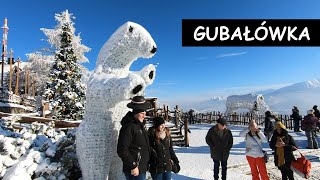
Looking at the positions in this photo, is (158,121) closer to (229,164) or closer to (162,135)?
(162,135)

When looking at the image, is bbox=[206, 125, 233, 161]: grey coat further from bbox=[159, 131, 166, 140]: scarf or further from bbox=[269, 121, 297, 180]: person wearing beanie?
bbox=[159, 131, 166, 140]: scarf

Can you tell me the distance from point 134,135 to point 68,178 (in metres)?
1.79

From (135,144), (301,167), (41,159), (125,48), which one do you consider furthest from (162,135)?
(301,167)

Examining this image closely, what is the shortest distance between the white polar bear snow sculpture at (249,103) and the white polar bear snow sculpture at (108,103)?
20.7 m

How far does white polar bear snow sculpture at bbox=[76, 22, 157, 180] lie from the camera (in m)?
4.08

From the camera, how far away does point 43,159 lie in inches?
189

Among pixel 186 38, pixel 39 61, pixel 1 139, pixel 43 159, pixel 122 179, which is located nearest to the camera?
pixel 122 179

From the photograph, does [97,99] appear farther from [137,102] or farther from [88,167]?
[88,167]

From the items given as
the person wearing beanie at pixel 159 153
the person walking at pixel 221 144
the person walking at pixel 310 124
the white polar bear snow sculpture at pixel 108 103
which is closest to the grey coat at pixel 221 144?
the person walking at pixel 221 144

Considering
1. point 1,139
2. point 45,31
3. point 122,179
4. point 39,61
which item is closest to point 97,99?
point 122,179

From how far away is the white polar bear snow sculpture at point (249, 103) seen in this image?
23500 mm

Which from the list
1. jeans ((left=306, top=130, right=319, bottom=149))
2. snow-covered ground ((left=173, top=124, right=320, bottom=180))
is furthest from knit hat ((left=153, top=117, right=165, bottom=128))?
jeans ((left=306, top=130, right=319, bottom=149))

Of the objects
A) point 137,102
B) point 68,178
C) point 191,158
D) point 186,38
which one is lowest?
point 191,158

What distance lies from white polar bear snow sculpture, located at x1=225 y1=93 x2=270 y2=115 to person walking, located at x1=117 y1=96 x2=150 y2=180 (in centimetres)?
2097
